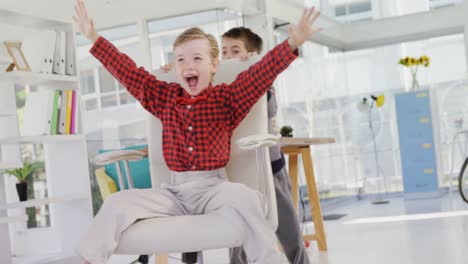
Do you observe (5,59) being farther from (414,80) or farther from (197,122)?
(414,80)

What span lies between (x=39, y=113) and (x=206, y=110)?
6.92 ft

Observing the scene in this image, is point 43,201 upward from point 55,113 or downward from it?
downward

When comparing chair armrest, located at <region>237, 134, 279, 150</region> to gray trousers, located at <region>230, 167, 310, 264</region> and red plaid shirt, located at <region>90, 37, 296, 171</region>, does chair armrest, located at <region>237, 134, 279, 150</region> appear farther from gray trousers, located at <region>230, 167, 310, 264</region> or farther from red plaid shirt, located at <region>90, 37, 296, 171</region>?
gray trousers, located at <region>230, 167, 310, 264</region>

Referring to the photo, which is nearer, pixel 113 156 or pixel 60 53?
pixel 113 156

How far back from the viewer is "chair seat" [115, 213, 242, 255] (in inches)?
86.4

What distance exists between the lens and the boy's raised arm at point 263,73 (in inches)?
96.3

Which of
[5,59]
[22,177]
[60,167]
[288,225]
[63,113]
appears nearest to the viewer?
[288,225]

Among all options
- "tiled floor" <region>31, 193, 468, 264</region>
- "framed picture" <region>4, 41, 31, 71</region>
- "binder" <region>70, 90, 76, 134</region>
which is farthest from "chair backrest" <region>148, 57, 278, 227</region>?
"binder" <region>70, 90, 76, 134</region>

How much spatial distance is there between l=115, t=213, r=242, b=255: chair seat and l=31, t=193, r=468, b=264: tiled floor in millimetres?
1695

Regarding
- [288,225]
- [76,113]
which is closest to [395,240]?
[288,225]

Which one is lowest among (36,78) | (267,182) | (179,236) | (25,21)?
(179,236)

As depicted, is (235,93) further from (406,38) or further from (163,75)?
(406,38)

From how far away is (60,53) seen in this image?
14.7 ft

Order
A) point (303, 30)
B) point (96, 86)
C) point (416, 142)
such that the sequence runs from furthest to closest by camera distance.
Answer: point (416, 142) → point (96, 86) → point (303, 30)
